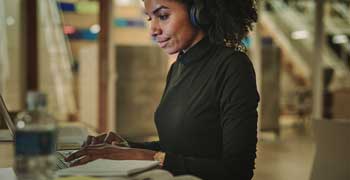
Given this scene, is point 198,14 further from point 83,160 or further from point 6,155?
point 6,155

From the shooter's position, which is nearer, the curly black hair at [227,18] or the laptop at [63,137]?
the laptop at [63,137]

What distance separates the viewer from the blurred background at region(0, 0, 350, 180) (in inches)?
260

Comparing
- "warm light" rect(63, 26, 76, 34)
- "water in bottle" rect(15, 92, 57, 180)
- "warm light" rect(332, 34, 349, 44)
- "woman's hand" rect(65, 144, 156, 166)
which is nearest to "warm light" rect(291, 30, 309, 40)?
"warm light" rect(332, 34, 349, 44)

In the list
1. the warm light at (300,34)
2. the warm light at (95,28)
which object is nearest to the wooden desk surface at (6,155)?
the warm light at (95,28)

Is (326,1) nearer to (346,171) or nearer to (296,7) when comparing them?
(296,7)

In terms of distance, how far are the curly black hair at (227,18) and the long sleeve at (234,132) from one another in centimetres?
15

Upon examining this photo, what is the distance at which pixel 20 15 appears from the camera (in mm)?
6613

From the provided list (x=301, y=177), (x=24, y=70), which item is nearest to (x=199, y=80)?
(x=301, y=177)

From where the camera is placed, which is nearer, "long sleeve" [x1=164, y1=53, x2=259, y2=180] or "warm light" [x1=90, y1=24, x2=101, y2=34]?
"long sleeve" [x1=164, y1=53, x2=259, y2=180]

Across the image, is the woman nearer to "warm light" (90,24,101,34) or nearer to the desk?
the desk

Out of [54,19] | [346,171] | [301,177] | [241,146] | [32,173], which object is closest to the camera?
[32,173]

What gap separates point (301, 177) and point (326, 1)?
3943 millimetres

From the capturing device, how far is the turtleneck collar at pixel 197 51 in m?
1.62

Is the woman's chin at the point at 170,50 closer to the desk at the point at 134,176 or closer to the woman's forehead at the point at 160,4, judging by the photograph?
the woman's forehead at the point at 160,4
